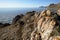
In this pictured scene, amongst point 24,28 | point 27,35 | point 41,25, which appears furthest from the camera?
point 24,28

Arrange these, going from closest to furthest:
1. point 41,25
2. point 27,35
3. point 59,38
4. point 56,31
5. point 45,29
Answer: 1. point 59,38
2. point 56,31
3. point 45,29
4. point 41,25
5. point 27,35

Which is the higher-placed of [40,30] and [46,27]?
[46,27]

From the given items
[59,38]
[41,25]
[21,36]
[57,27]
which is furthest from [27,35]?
[59,38]

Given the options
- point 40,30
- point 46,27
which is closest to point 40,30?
point 40,30

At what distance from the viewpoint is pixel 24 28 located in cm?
3044

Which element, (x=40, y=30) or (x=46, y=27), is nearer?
(x=46, y=27)

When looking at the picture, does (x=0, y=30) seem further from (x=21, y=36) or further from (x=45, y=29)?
(x=45, y=29)

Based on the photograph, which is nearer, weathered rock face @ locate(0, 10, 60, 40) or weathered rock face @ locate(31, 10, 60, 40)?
weathered rock face @ locate(0, 10, 60, 40)

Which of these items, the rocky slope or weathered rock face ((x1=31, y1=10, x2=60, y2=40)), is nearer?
the rocky slope

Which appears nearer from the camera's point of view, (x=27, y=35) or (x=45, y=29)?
(x=45, y=29)

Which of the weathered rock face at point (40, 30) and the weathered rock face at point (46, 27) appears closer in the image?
the weathered rock face at point (40, 30)

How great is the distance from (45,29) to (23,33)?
719 centimetres

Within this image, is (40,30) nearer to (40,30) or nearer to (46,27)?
(40,30)

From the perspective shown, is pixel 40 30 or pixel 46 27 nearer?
pixel 46 27
